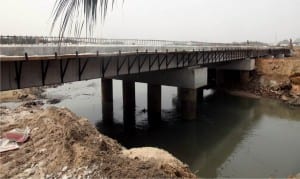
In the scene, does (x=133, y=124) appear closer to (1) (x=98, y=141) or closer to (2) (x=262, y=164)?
(2) (x=262, y=164)

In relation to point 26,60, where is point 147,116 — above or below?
below

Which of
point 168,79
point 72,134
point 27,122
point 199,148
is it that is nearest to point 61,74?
point 27,122

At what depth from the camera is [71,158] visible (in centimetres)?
621

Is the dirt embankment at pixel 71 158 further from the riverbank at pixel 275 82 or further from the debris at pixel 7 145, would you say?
the riverbank at pixel 275 82

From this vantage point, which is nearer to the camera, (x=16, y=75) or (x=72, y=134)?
(x=72, y=134)

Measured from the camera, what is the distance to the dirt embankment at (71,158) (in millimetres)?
5789

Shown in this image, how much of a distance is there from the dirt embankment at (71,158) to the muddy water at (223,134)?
8098 mm

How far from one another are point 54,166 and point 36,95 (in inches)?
1208

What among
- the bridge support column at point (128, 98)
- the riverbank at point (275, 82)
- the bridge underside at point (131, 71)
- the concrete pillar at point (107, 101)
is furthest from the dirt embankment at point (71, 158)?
the riverbank at point (275, 82)

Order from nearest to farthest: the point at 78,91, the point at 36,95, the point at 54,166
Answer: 1. the point at 54,166
2. the point at 36,95
3. the point at 78,91

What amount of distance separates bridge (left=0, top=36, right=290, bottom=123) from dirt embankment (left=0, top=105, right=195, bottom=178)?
2171mm

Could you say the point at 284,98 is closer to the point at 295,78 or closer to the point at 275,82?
the point at 295,78

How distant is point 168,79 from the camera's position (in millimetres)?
25875

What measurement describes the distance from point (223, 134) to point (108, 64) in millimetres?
10008
